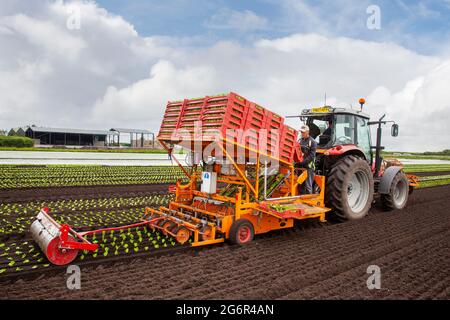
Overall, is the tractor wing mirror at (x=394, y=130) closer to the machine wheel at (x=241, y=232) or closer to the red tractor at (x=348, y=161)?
the red tractor at (x=348, y=161)

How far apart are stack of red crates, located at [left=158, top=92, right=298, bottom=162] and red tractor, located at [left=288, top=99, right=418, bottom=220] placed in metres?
1.39

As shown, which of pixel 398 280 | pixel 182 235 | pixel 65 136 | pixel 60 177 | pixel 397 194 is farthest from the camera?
pixel 65 136

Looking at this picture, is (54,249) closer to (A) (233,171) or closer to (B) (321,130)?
(A) (233,171)

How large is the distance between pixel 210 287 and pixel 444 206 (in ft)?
29.3

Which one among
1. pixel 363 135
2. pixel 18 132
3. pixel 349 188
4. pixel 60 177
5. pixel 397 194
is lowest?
pixel 397 194

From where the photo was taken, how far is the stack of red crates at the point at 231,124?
5.54 meters

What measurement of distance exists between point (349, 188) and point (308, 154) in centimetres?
178

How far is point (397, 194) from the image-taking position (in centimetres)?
980

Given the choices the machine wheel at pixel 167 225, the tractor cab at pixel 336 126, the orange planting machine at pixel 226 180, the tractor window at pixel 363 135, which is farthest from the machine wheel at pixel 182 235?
the tractor window at pixel 363 135

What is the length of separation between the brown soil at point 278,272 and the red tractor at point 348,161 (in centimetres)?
103

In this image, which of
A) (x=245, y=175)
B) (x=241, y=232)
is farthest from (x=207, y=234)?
(x=245, y=175)

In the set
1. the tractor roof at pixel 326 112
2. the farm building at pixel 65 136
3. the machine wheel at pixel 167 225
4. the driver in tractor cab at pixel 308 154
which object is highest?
the farm building at pixel 65 136
